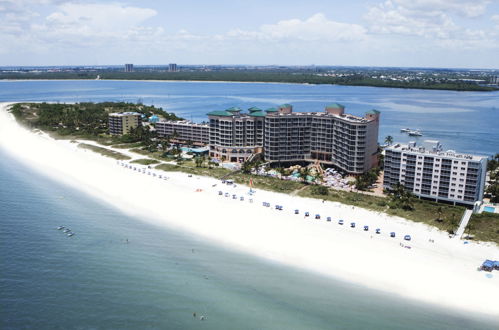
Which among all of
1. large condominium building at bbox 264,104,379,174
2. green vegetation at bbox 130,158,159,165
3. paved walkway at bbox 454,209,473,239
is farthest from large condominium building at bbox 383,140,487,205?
green vegetation at bbox 130,158,159,165

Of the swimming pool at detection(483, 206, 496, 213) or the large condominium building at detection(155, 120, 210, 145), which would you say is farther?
the large condominium building at detection(155, 120, 210, 145)

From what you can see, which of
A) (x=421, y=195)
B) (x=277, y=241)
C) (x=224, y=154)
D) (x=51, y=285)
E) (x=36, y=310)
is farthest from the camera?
(x=224, y=154)

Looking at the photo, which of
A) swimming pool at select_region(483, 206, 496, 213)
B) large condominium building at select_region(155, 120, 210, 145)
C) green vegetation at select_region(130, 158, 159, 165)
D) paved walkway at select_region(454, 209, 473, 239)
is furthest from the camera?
large condominium building at select_region(155, 120, 210, 145)

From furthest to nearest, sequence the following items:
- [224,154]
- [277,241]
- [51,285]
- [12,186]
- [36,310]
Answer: [224,154] < [12,186] < [277,241] < [51,285] < [36,310]

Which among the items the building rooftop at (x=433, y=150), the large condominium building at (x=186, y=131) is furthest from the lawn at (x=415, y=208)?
the large condominium building at (x=186, y=131)

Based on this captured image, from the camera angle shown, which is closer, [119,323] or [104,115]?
[119,323]

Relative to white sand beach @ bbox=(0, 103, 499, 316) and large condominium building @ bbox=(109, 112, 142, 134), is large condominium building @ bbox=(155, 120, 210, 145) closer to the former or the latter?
large condominium building @ bbox=(109, 112, 142, 134)

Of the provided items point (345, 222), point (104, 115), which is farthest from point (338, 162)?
point (104, 115)

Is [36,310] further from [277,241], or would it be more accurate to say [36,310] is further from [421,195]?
[421,195]
